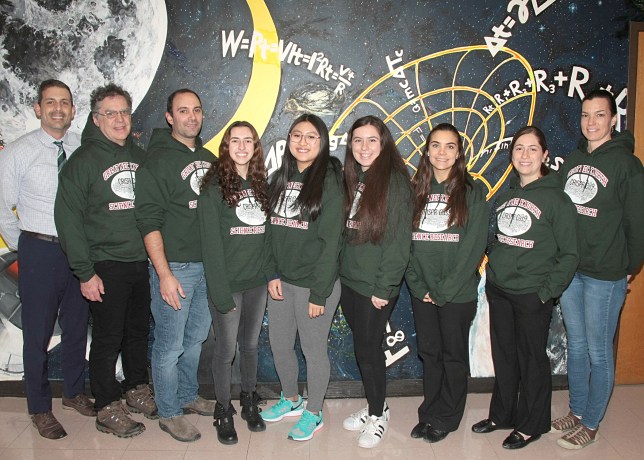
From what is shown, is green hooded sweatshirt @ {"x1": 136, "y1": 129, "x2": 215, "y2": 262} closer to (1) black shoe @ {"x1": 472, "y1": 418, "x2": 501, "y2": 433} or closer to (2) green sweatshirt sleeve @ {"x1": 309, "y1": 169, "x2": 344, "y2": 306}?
(2) green sweatshirt sleeve @ {"x1": 309, "y1": 169, "x2": 344, "y2": 306}

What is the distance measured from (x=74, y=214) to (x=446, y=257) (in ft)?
6.14

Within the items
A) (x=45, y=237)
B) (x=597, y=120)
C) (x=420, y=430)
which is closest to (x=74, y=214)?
(x=45, y=237)

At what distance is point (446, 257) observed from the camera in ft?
8.84

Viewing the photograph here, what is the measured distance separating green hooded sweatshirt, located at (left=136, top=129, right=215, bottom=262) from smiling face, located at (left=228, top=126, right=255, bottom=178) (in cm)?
22

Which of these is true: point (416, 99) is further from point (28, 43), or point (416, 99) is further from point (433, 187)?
point (28, 43)

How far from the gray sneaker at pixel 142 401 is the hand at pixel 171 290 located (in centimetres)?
74

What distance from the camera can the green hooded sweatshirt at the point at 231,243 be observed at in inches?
102

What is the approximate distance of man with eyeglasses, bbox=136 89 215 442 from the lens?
2.69 metres

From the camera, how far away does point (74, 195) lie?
2.72 metres

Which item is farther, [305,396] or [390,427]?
[305,396]

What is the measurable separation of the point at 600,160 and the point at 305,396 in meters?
2.18

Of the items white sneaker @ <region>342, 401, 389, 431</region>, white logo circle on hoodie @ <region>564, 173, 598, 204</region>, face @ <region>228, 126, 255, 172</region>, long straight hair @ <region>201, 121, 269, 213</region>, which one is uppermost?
face @ <region>228, 126, 255, 172</region>

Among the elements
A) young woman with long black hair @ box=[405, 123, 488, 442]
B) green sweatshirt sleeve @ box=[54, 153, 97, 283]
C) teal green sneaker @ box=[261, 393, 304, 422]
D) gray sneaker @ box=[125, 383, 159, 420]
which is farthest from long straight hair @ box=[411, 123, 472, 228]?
gray sneaker @ box=[125, 383, 159, 420]

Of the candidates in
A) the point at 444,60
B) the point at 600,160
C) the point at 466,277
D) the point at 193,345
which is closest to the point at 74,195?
the point at 193,345
